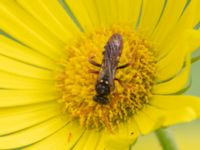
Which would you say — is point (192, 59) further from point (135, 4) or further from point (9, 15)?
point (9, 15)

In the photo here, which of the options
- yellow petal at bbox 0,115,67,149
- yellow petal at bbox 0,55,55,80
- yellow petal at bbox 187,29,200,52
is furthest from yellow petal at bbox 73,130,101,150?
yellow petal at bbox 187,29,200,52

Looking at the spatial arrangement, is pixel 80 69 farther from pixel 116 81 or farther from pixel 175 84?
pixel 175 84

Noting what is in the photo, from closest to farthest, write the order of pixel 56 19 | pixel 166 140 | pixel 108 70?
pixel 166 140, pixel 108 70, pixel 56 19

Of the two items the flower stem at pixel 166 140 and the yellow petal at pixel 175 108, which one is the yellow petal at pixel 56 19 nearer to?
the yellow petal at pixel 175 108

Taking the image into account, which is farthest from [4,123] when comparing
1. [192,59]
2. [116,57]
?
[192,59]

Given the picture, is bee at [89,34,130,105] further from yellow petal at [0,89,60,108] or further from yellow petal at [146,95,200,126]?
yellow petal at [0,89,60,108]

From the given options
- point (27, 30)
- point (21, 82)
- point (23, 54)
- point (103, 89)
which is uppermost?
point (27, 30)

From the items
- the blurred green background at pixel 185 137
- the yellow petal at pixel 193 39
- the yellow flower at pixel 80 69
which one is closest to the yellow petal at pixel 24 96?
the yellow flower at pixel 80 69

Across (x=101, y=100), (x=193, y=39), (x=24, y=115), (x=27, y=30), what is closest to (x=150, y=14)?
(x=101, y=100)
